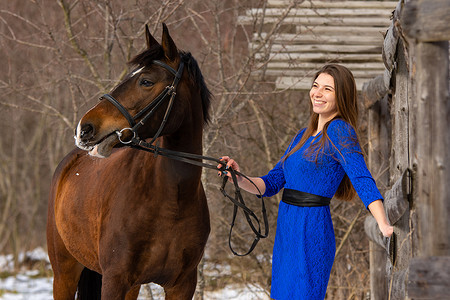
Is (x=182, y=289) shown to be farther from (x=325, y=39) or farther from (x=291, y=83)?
(x=325, y=39)

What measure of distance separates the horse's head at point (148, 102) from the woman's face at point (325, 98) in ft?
2.52

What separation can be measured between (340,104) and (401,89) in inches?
17.5

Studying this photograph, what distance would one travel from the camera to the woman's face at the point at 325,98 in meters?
2.98

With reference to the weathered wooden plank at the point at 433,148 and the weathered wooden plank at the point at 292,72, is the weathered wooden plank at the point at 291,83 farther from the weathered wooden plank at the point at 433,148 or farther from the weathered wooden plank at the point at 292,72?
the weathered wooden plank at the point at 433,148

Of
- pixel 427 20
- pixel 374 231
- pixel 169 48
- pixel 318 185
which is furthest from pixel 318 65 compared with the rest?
pixel 427 20

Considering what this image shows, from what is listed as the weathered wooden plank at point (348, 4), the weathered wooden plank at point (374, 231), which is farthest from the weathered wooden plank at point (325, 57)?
the weathered wooden plank at point (374, 231)

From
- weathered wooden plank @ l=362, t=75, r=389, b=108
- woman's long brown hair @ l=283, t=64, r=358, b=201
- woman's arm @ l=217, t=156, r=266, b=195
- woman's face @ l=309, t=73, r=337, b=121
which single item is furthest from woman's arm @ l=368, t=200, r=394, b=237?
weathered wooden plank @ l=362, t=75, r=389, b=108

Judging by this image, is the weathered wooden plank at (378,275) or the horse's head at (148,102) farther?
the weathered wooden plank at (378,275)

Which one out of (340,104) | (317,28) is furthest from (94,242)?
(317,28)

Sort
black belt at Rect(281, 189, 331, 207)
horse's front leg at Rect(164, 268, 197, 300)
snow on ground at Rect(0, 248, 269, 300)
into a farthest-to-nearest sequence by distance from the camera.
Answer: snow on ground at Rect(0, 248, 269, 300) < horse's front leg at Rect(164, 268, 197, 300) < black belt at Rect(281, 189, 331, 207)

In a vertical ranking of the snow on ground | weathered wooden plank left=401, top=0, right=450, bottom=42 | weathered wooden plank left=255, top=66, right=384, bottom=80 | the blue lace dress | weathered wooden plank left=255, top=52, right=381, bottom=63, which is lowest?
the snow on ground

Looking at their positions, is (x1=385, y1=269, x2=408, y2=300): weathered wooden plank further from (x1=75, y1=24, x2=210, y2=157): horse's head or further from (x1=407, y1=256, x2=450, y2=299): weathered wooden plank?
(x1=75, y1=24, x2=210, y2=157): horse's head

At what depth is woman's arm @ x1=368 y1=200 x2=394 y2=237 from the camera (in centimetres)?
258

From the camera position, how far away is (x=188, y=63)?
3.40 m
